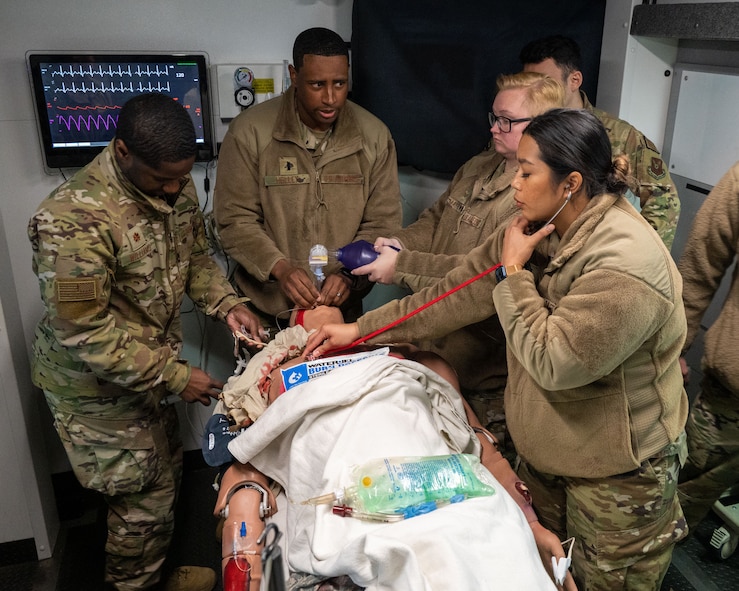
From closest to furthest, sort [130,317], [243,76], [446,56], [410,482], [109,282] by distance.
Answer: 1. [410,482]
2. [109,282]
3. [130,317]
4. [243,76]
5. [446,56]

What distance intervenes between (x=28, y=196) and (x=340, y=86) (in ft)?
4.48

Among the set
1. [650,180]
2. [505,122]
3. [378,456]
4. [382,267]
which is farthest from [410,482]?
[650,180]

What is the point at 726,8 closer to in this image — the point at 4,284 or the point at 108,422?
the point at 108,422

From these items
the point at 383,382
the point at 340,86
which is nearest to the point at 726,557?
the point at 383,382

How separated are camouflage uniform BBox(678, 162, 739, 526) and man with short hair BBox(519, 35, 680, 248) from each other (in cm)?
31

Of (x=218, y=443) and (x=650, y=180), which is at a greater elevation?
(x=650, y=180)

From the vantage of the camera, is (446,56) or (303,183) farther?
(446,56)

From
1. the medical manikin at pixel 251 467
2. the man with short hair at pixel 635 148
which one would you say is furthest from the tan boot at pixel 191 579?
the man with short hair at pixel 635 148

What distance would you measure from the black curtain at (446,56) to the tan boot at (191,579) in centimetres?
203

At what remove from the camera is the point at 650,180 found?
2.64 metres

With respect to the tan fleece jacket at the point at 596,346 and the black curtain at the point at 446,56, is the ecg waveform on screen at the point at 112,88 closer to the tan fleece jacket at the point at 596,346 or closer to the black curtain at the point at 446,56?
the black curtain at the point at 446,56

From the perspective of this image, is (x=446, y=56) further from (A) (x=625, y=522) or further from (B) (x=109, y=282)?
(A) (x=625, y=522)

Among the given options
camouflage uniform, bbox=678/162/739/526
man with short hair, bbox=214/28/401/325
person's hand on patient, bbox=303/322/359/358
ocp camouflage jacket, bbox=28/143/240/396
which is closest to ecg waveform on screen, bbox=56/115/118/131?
man with short hair, bbox=214/28/401/325

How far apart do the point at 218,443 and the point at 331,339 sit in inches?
18.1
